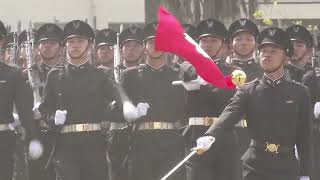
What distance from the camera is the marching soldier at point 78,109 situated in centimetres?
876

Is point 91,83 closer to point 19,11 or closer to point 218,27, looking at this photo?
point 218,27

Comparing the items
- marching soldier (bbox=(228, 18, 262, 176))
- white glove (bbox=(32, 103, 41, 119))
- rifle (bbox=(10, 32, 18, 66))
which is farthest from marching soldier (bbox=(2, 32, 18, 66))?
marching soldier (bbox=(228, 18, 262, 176))

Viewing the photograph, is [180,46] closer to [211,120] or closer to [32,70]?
[211,120]

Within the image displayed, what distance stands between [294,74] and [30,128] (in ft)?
12.3

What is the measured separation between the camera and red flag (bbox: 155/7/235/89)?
638cm

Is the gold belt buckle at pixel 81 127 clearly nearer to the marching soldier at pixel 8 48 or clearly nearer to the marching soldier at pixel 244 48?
the marching soldier at pixel 244 48

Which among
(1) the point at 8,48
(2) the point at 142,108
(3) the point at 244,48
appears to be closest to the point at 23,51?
(1) the point at 8,48

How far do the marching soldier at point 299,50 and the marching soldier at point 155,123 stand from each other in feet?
6.55

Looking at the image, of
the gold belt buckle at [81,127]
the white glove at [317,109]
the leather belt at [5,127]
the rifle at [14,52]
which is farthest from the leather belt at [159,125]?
the rifle at [14,52]

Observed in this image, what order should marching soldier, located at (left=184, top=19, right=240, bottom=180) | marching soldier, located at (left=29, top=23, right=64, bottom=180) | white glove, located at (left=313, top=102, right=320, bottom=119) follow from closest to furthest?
marching soldier, located at (left=184, top=19, right=240, bottom=180) → white glove, located at (left=313, top=102, right=320, bottom=119) → marching soldier, located at (left=29, top=23, right=64, bottom=180)

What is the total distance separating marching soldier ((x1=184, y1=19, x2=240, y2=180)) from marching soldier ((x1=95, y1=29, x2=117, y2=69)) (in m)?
2.57

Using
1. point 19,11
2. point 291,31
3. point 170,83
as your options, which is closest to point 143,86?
point 170,83

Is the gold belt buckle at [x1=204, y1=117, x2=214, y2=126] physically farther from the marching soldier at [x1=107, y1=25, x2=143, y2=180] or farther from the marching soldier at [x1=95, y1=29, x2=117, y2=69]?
the marching soldier at [x1=95, y1=29, x2=117, y2=69]

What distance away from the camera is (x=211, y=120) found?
28.9ft
